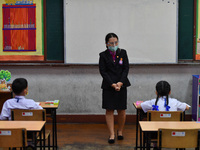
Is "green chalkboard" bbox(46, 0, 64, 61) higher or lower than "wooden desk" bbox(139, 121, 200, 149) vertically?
higher

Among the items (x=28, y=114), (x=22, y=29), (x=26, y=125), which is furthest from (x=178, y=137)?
(x=22, y=29)

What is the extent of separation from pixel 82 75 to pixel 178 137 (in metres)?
3.04

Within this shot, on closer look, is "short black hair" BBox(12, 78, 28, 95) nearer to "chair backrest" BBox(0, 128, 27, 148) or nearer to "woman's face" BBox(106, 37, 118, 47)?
"chair backrest" BBox(0, 128, 27, 148)

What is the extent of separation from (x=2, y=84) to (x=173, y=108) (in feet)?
7.85

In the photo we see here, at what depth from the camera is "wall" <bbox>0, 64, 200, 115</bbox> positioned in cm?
542

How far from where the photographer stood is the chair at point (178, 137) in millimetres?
2602

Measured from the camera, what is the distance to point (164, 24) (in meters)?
5.25

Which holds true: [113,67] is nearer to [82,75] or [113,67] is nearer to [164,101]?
[164,101]

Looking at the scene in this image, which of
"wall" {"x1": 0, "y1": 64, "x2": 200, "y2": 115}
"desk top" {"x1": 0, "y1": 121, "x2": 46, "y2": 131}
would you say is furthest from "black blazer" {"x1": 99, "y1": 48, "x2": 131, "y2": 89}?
"desk top" {"x1": 0, "y1": 121, "x2": 46, "y2": 131}

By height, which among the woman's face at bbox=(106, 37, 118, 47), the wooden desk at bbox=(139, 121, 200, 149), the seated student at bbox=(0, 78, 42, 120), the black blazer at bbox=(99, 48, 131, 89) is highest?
the woman's face at bbox=(106, 37, 118, 47)

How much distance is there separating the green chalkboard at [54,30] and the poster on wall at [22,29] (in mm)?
121

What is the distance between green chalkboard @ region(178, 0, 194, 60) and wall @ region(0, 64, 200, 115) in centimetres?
25

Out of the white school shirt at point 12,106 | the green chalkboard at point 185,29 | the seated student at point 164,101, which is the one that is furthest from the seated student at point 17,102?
the green chalkboard at point 185,29

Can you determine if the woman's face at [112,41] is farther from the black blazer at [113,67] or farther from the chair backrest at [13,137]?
the chair backrest at [13,137]
